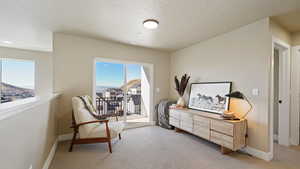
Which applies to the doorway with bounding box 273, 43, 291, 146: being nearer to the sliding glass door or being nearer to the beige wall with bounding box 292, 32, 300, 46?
the beige wall with bounding box 292, 32, 300, 46

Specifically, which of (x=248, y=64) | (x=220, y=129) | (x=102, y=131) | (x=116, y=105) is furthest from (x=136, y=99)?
(x=248, y=64)

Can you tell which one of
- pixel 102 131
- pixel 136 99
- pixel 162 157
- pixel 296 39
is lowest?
pixel 162 157

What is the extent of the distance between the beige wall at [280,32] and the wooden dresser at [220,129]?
1698 millimetres

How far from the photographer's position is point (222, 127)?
2.48m

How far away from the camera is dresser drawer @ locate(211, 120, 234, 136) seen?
2.37 meters

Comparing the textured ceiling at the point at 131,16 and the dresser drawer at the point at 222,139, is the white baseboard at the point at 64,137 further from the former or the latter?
the dresser drawer at the point at 222,139

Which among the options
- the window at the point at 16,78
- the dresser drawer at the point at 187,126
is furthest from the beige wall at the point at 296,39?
the window at the point at 16,78

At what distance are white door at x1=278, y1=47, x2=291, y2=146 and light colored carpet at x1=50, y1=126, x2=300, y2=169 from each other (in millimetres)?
264

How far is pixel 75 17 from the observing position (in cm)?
242

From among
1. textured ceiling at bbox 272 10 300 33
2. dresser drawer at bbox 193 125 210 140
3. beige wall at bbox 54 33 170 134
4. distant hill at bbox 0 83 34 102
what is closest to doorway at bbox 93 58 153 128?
beige wall at bbox 54 33 170 134

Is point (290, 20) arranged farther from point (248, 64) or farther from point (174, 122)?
point (174, 122)

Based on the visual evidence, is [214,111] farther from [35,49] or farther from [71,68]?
[35,49]

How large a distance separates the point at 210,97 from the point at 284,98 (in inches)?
57.1

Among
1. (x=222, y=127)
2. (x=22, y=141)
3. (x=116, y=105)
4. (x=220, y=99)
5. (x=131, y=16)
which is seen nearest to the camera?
(x=22, y=141)
